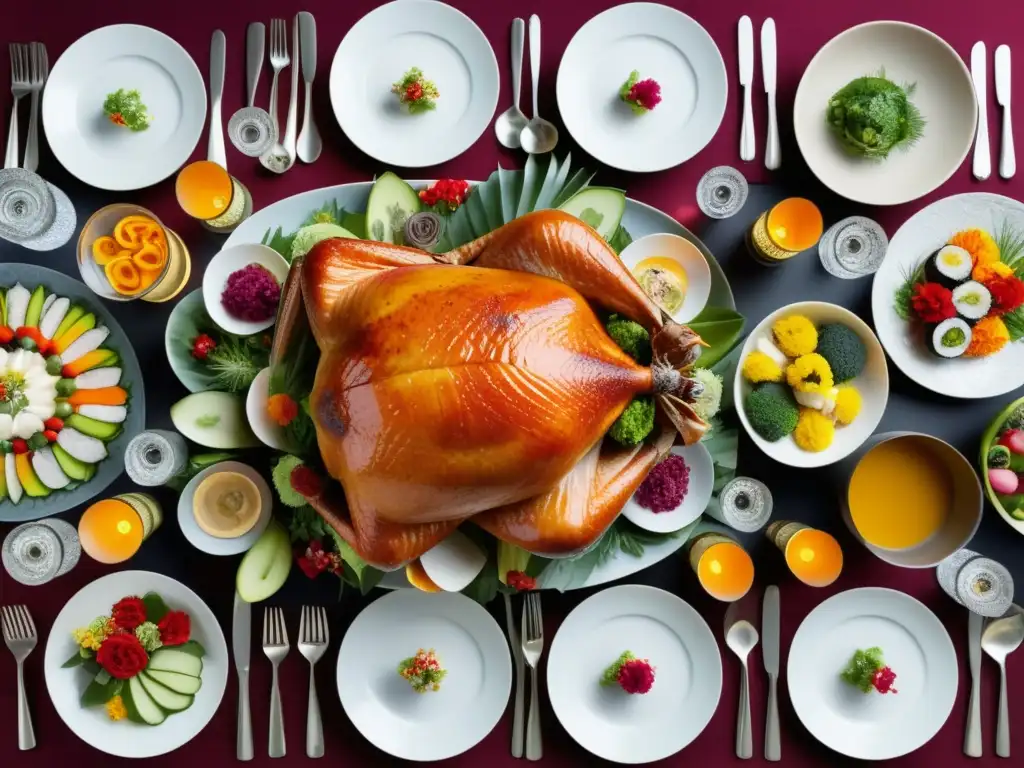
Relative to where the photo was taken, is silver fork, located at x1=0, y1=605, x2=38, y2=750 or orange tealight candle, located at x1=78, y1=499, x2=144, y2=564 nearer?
orange tealight candle, located at x1=78, y1=499, x2=144, y2=564

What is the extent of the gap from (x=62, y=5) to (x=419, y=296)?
131cm

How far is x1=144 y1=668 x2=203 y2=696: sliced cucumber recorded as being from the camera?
1.63m

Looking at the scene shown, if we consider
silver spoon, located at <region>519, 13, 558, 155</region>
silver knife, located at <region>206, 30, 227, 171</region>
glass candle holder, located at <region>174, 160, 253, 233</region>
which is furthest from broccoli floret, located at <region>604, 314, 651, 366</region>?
silver knife, located at <region>206, 30, 227, 171</region>

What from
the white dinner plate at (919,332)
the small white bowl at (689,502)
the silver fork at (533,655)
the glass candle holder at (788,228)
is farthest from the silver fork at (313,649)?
the white dinner plate at (919,332)

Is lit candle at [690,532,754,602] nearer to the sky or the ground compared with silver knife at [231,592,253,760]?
nearer to the sky

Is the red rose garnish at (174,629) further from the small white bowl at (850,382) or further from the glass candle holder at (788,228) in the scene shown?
the glass candle holder at (788,228)

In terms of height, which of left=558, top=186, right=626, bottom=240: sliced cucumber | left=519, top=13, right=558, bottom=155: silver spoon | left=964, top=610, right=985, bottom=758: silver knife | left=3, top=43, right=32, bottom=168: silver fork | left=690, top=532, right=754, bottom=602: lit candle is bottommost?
left=964, top=610, right=985, bottom=758: silver knife

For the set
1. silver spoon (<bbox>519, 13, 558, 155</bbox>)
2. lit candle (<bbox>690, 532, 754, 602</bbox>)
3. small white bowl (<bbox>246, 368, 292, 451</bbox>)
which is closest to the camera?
small white bowl (<bbox>246, 368, 292, 451</bbox>)

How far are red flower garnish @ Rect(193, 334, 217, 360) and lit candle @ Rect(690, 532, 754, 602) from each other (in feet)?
3.83

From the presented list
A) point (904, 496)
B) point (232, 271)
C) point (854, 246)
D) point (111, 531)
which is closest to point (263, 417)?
point (232, 271)

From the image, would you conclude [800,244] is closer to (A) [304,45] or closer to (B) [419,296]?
(B) [419,296]

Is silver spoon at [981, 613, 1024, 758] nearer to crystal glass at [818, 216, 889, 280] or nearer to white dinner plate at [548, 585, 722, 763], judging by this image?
white dinner plate at [548, 585, 722, 763]

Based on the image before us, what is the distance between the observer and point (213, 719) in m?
1.73

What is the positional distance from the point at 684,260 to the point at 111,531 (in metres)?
1.37
